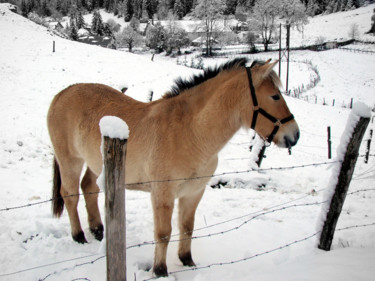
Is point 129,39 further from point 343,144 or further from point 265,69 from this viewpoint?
point 343,144

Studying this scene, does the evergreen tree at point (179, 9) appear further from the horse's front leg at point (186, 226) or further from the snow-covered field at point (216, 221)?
the horse's front leg at point (186, 226)

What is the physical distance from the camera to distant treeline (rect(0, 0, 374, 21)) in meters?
99.5

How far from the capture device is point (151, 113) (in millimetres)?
3389

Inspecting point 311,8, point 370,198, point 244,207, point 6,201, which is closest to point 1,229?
point 6,201

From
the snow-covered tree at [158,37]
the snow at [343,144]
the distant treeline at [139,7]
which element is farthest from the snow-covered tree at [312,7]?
the snow at [343,144]

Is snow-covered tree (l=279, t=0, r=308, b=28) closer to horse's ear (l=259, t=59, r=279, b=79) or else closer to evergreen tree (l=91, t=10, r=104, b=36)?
evergreen tree (l=91, t=10, r=104, b=36)

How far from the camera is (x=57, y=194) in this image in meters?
4.25

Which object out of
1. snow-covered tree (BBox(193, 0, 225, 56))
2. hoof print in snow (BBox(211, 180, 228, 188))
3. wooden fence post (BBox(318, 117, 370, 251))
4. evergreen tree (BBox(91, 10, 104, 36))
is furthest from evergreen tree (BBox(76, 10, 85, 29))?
wooden fence post (BBox(318, 117, 370, 251))

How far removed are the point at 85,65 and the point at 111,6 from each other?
121 m

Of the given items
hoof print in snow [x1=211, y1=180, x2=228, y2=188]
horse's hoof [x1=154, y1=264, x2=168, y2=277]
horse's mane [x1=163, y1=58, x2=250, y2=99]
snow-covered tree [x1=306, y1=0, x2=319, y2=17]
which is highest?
snow-covered tree [x1=306, y1=0, x2=319, y2=17]

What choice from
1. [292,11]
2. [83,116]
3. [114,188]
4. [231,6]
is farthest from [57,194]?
[231,6]

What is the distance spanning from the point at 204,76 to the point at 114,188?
6.53 feet

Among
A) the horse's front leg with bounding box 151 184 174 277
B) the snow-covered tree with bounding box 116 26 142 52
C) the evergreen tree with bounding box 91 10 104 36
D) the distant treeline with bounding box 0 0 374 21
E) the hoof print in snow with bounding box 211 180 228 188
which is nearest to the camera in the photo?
the horse's front leg with bounding box 151 184 174 277

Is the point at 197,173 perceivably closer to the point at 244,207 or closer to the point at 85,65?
the point at 244,207
